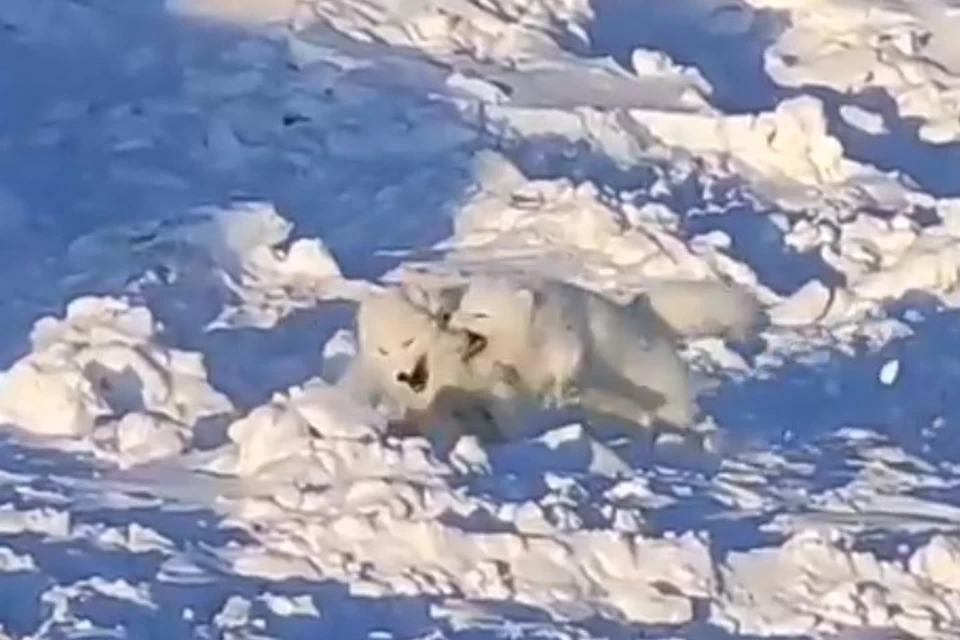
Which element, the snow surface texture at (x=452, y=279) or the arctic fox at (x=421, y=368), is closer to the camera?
the snow surface texture at (x=452, y=279)

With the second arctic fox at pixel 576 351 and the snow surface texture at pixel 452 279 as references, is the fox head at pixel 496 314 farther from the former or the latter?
the snow surface texture at pixel 452 279

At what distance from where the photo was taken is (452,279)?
541cm

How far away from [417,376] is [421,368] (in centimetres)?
2

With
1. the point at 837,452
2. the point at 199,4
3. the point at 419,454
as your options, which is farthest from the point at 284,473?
the point at 199,4

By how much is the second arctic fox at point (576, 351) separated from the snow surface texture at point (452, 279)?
88 millimetres

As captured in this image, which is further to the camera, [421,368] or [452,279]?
[452,279]

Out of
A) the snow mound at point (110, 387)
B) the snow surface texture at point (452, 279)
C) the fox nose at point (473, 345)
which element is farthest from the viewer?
the fox nose at point (473, 345)

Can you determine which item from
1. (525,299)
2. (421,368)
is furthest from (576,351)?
(421,368)

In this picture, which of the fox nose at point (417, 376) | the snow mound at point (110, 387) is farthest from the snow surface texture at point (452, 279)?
the fox nose at point (417, 376)

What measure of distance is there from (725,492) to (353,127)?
75.6 inches

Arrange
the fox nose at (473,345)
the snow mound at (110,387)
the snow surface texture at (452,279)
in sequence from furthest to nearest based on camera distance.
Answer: the fox nose at (473,345) < the snow mound at (110,387) < the snow surface texture at (452,279)

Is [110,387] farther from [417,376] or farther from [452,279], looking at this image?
[452,279]

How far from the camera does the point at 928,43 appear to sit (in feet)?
24.3

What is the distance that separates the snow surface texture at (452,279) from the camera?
14.2 ft
